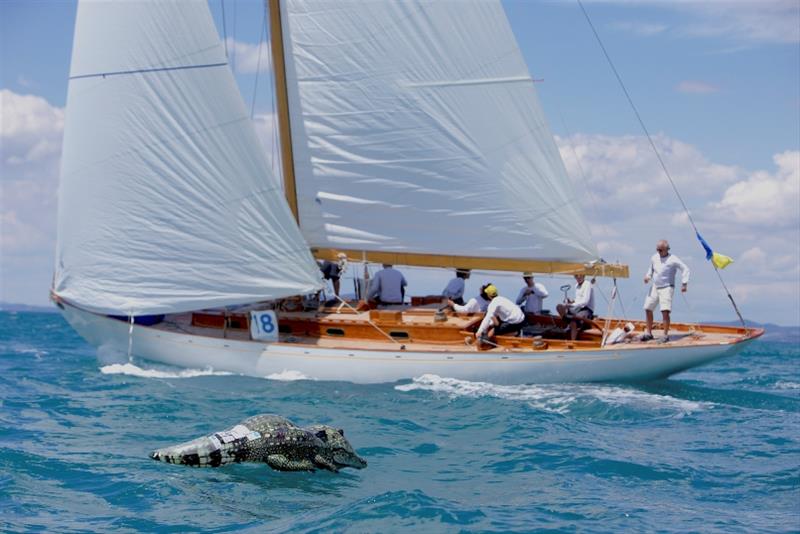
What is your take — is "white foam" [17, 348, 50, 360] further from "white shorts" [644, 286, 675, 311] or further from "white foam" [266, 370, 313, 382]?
"white shorts" [644, 286, 675, 311]

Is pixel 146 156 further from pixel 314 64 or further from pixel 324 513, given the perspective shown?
pixel 324 513

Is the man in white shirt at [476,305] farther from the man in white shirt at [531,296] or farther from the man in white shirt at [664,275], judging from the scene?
the man in white shirt at [664,275]

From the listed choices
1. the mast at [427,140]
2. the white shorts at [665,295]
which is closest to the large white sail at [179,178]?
the mast at [427,140]

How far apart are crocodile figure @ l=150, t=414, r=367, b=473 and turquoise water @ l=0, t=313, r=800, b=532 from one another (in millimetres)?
127

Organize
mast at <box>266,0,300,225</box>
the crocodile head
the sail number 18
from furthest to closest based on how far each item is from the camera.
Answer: mast at <box>266,0,300,225</box> → the sail number 18 → the crocodile head

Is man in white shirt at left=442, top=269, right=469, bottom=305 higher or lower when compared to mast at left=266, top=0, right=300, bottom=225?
lower

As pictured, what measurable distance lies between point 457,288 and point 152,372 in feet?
20.0

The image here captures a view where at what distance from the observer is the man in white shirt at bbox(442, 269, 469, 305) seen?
19828mm

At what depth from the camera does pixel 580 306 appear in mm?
18609

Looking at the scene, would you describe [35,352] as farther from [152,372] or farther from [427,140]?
[427,140]

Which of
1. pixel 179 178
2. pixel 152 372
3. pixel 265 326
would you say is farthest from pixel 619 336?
pixel 152 372

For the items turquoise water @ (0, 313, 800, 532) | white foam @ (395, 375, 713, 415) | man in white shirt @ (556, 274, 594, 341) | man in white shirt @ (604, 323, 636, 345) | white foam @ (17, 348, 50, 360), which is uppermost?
man in white shirt @ (556, 274, 594, 341)

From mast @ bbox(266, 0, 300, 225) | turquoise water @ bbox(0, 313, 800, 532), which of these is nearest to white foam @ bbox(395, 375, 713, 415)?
turquoise water @ bbox(0, 313, 800, 532)

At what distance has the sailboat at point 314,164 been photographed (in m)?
18.6
